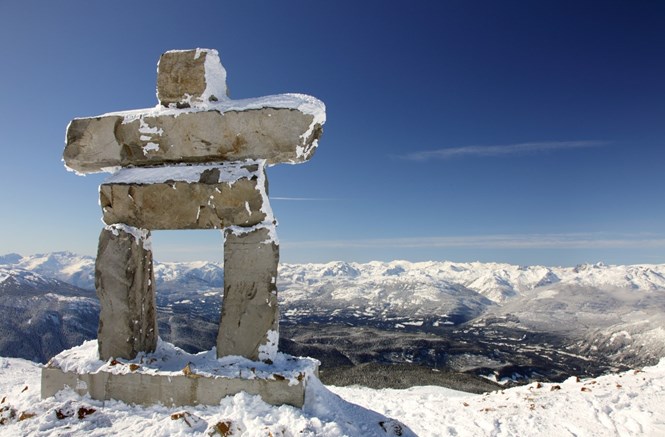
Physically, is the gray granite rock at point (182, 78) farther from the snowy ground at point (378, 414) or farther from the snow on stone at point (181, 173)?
the snowy ground at point (378, 414)

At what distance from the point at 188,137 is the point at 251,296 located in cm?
292

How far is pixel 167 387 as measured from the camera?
609 centimetres

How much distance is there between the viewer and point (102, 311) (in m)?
7.04

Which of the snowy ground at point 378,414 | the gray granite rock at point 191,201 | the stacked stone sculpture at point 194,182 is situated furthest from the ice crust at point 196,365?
the gray granite rock at point 191,201

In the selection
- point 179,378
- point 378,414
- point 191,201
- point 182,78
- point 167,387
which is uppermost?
point 182,78

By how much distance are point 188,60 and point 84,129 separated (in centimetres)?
226

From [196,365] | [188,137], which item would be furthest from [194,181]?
[196,365]

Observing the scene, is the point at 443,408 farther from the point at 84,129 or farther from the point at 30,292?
the point at 30,292

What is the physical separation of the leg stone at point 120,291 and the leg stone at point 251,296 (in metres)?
1.64

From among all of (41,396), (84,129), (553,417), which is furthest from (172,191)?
(553,417)

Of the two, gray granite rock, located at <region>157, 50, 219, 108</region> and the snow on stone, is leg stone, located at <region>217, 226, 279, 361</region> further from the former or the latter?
gray granite rock, located at <region>157, 50, 219, 108</region>

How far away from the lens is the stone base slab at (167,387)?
5879 mm

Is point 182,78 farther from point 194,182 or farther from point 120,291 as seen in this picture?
point 120,291

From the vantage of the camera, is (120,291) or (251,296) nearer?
(251,296)
